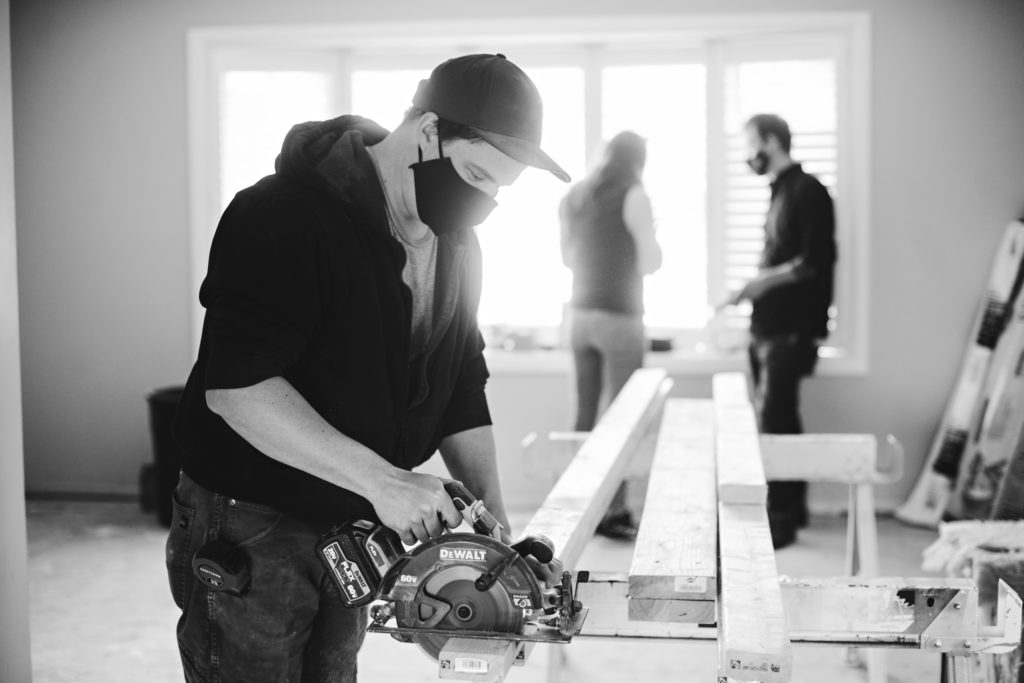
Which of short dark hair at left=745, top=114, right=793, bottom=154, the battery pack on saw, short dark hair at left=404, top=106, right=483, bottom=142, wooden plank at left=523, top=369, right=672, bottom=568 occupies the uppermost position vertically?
short dark hair at left=745, top=114, right=793, bottom=154

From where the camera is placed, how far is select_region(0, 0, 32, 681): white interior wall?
201 centimetres

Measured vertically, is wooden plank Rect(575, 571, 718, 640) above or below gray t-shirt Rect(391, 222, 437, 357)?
below

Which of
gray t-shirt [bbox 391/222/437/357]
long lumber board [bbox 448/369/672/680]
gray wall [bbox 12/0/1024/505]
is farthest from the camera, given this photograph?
gray wall [bbox 12/0/1024/505]

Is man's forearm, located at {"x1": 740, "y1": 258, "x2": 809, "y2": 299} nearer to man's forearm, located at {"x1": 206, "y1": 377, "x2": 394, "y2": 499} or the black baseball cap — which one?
the black baseball cap

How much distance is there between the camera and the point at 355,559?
1.33 meters

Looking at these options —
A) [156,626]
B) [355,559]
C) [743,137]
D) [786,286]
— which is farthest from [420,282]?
[743,137]

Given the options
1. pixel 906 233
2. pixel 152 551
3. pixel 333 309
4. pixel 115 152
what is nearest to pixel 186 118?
pixel 115 152

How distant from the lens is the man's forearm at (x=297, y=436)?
1.35 meters

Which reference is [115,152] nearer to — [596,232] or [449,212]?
[596,232]

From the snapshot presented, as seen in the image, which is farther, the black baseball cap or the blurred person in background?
the blurred person in background

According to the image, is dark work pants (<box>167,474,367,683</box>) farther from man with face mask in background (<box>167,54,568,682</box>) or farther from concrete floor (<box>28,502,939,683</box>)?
concrete floor (<box>28,502,939,683</box>)

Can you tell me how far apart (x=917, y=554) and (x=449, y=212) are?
3332 millimetres

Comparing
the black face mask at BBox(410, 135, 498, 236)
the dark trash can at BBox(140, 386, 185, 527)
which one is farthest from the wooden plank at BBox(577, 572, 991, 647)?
the dark trash can at BBox(140, 386, 185, 527)

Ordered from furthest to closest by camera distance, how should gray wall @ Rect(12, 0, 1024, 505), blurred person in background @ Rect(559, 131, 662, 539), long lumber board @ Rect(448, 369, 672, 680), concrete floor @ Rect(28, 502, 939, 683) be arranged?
gray wall @ Rect(12, 0, 1024, 505) < blurred person in background @ Rect(559, 131, 662, 539) < concrete floor @ Rect(28, 502, 939, 683) < long lumber board @ Rect(448, 369, 672, 680)
